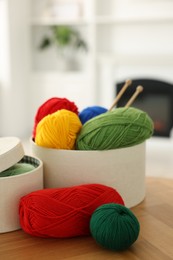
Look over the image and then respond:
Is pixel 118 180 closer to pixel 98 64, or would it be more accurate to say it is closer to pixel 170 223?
pixel 170 223

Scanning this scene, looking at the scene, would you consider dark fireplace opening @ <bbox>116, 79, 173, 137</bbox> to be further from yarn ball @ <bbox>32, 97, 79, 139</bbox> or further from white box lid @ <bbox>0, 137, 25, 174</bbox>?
white box lid @ <bbox>0, 137, 25, 174</bbox>

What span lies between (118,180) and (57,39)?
269 cm

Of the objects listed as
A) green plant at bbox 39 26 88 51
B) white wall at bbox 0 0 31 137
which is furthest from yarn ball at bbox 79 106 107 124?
white wall at bbox 0 0 31 137

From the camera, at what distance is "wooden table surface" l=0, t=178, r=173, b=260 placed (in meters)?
0.62

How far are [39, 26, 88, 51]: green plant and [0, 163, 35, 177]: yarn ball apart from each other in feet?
8.58

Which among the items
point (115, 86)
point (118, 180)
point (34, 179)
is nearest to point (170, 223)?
point (118, 180)

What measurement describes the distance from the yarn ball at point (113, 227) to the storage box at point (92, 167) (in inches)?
5.3

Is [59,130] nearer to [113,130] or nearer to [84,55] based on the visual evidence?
[113,130]

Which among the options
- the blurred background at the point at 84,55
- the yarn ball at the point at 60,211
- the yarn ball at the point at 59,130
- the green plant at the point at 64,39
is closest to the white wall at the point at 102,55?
the blurred background at the point at 84,55

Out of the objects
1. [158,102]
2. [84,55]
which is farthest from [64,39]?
[158,102]

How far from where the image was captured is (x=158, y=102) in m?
3.10

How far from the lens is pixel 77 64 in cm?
356

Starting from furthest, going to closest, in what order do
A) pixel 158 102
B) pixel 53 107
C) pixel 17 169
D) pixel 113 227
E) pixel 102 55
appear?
1. pixel 102 55
2. pixel 158 102
3. pixel 53 107
4. pixel 17 169
5. pixel 113 227

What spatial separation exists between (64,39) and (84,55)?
302mm
